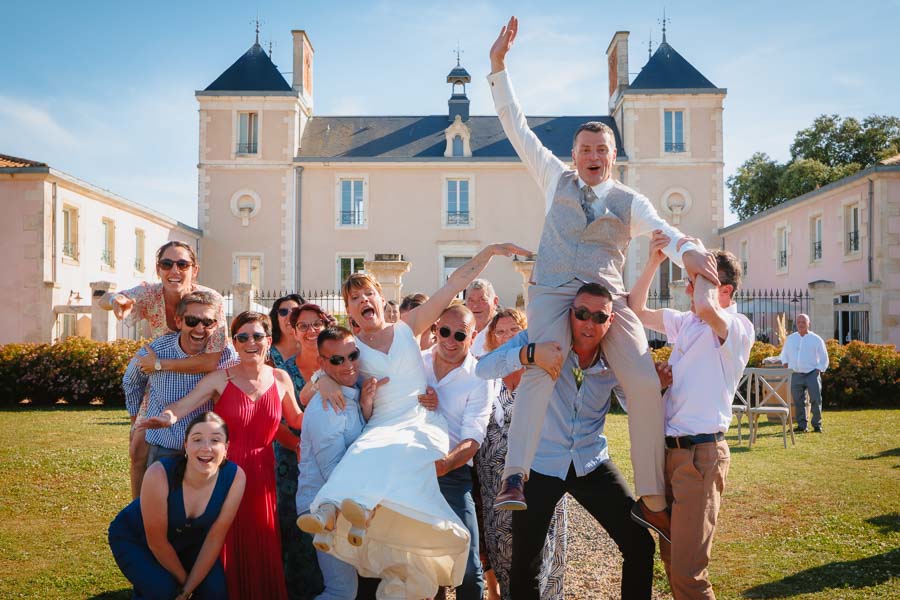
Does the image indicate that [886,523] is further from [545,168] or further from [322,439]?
[322,439]

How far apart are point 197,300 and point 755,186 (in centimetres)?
4328

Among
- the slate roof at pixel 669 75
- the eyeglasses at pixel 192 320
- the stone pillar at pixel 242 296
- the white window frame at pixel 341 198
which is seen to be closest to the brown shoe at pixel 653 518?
the eyeglasses at pixel 192 320

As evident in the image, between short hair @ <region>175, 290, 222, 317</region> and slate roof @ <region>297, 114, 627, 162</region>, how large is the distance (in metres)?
28.2

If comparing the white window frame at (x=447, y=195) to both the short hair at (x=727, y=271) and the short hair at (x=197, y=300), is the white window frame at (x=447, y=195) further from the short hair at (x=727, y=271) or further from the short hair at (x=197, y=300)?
the short hair at (x=727, y=271)

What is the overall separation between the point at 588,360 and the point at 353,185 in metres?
29.5

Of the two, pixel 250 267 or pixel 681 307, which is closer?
pixel 681 307

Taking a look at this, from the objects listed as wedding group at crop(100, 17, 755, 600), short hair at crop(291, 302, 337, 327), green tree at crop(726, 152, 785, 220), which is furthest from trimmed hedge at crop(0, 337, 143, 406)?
green tree at crop(726, 152, 785, 220)

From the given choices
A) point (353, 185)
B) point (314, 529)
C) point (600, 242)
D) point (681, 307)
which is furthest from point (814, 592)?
point (353, 185)

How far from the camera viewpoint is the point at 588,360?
3986 mm

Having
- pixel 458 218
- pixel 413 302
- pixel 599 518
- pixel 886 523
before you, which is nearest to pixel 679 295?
pixel 458 218

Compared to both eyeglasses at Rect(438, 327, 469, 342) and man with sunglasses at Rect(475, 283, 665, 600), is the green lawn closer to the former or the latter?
man with sunglasses at Rect(475, 283, 665, 600)

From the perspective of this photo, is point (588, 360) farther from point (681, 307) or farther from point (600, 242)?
point (681, 307)

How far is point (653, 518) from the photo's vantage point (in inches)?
144

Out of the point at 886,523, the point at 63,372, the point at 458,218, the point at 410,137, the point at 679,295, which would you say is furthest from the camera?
the point at 410,137
